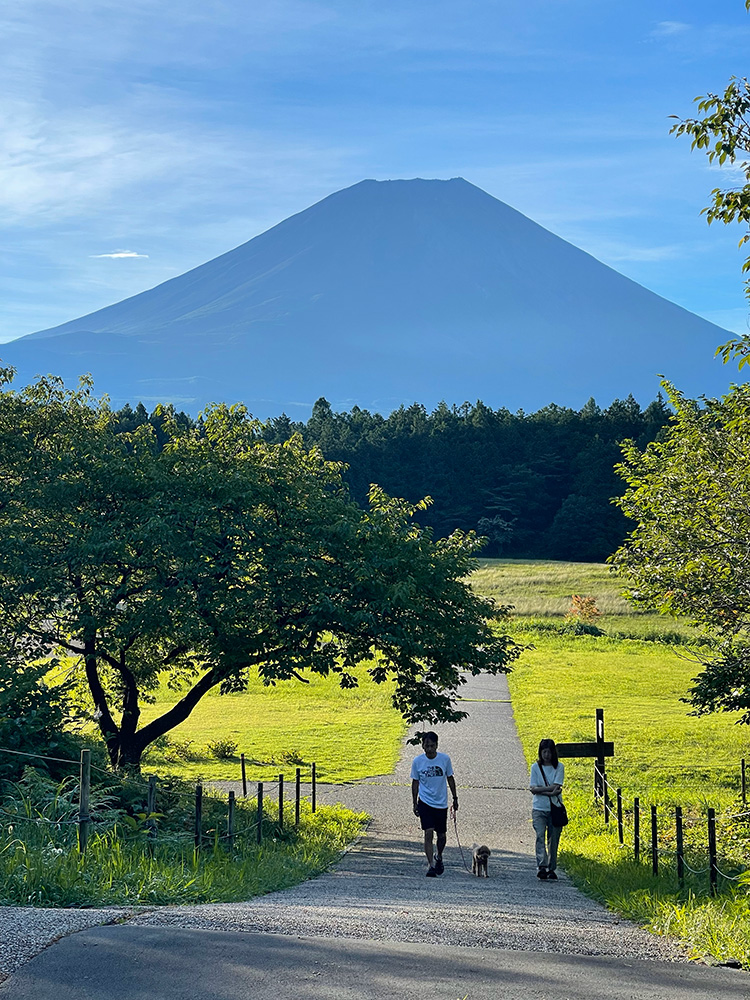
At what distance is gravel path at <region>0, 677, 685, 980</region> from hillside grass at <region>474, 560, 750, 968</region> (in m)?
0.44

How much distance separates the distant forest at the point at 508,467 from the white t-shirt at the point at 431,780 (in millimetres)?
78029

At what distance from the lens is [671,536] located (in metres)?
16.3

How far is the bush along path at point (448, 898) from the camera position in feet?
21.4

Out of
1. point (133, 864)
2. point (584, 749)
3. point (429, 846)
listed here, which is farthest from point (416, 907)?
point (584, 749)

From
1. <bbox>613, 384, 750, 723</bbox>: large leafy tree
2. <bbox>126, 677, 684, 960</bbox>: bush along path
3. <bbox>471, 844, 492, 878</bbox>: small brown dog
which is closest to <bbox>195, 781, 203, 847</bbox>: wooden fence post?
<bbox>126, 677, 684, 960</bbox>: bush along path

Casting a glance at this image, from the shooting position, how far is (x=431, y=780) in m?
12.2

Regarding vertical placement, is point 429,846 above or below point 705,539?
below

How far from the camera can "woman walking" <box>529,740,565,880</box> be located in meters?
12.1

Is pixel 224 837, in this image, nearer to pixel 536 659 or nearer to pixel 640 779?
→ pixel 640 779

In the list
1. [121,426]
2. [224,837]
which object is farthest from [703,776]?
[121,426]

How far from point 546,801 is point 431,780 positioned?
1354mm

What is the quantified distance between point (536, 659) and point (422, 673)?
2888 centimetres

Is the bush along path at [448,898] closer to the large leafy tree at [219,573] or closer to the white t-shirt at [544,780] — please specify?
the white t-shirt at [544,780]

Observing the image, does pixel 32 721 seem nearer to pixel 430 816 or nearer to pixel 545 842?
pixel 430 816
